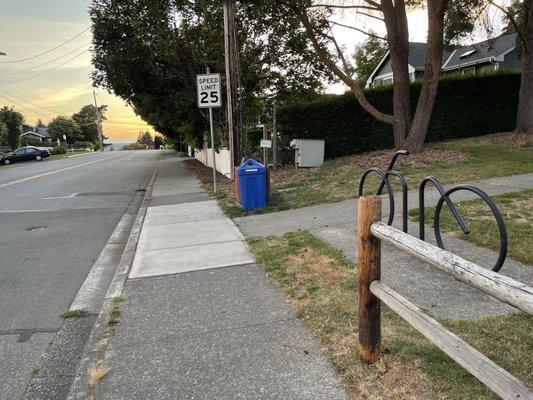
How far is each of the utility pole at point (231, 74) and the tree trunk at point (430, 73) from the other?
5091 mm

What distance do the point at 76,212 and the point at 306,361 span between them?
8606 mm

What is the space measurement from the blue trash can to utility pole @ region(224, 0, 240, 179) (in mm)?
2599

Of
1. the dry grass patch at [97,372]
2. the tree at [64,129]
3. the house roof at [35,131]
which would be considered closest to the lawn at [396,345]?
the dry grass patch at [97,372]

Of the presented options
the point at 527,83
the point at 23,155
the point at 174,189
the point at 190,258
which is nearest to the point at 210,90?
the point at 174,189

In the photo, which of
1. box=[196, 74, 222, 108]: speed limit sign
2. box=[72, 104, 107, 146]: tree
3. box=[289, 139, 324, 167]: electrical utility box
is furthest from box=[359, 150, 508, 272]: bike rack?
box=[72, 104, 107, 146]: tree

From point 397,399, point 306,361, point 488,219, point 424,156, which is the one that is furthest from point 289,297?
point 424,156

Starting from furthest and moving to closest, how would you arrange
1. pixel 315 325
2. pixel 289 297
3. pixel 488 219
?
pixel 488 219
pixel 289 297
pixel 315 325

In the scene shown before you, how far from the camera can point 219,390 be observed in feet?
9.25

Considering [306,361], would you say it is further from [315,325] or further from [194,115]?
[194,115]

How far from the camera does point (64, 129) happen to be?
91062 mm

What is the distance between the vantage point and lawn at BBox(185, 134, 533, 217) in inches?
361

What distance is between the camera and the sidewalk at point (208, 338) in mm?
2854

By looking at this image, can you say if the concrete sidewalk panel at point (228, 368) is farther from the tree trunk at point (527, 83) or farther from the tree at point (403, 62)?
the tree trunk at point (527, 83)

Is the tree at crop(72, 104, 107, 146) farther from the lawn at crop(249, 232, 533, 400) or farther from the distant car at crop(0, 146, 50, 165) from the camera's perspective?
the lawn at crop(249, 232, 533, 400)
